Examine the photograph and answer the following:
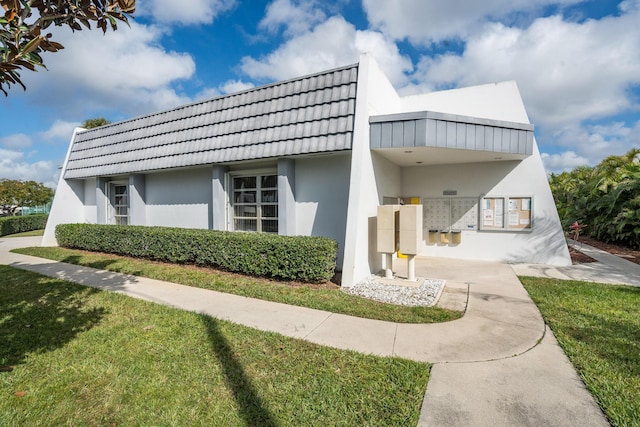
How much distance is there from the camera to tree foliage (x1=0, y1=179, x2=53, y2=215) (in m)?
25.5

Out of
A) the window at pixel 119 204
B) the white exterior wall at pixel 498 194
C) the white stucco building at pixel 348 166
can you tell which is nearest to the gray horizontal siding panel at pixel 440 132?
the white stucco building at pixel 348 166

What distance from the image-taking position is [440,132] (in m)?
6.56


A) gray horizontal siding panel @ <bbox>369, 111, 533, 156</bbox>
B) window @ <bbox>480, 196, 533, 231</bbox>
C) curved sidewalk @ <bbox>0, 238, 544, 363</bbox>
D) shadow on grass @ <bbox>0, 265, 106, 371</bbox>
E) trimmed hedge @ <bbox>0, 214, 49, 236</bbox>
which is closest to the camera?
curved sidewalk @ <bbox>0, 238, 544, 363</bbox>

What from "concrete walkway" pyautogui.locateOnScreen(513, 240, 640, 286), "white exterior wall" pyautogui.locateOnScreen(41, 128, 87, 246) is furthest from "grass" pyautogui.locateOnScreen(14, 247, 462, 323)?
"concrete walkway" pyautogui.locateOnScreen(513, 240, 640, 286)

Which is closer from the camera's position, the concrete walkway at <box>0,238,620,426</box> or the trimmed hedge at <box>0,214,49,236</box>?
the concrete walkway at <box>0,238,620,426</box>

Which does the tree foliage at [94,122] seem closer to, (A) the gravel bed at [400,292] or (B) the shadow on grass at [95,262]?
(B) the shadow on grass at [95,262]

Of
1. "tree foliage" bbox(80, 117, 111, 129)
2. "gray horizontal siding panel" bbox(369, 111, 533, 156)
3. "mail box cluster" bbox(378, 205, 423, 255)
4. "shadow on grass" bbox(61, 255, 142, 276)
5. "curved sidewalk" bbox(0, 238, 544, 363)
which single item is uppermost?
"tree foliage" bbox(80, 117, 111, 129)

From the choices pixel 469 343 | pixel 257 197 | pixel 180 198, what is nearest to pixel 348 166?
pixel 257 197

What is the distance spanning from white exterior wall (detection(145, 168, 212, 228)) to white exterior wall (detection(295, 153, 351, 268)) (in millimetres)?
3425

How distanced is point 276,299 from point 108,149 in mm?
10335

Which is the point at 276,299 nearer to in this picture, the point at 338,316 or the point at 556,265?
the point at 338,316

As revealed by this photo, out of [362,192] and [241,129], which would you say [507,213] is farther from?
[241,129]

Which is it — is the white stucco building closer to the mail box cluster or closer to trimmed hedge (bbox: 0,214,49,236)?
the mail box cluster

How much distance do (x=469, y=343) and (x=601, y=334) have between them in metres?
1.82
